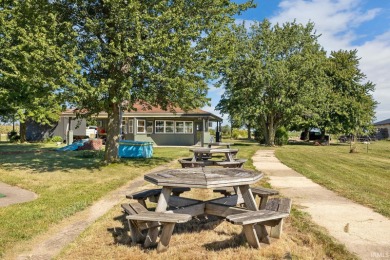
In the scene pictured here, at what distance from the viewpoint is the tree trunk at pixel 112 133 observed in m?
12.9

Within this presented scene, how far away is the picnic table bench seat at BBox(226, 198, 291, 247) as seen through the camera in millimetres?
3713

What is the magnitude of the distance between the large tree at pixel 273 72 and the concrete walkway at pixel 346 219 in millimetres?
20005

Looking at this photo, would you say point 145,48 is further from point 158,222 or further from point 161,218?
point 161,218

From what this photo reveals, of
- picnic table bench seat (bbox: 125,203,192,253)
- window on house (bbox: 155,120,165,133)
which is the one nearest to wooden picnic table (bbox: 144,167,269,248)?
picnic table bench seat (bbox: 125,203,192,253)

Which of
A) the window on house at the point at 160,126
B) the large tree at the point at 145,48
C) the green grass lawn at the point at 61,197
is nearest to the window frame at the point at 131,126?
the window on house at the point at 160,126

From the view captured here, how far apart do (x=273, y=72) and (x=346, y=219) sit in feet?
77.4

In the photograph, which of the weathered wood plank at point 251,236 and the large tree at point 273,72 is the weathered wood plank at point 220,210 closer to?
the weathered wood plank at point 251,236

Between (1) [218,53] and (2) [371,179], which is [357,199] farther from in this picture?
(1) [218,53]

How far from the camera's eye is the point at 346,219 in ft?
17.4

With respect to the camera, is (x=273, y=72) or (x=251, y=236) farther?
(x=273, y=72)

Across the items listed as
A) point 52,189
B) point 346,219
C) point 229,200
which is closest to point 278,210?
point 229,200

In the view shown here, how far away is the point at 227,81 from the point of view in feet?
98.1

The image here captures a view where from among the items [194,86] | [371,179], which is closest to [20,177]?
[194,86]

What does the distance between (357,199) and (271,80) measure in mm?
21821
